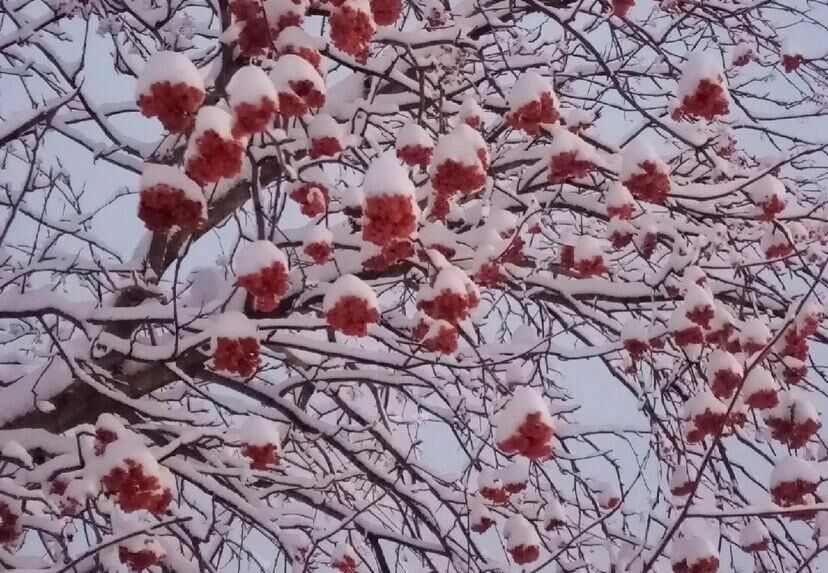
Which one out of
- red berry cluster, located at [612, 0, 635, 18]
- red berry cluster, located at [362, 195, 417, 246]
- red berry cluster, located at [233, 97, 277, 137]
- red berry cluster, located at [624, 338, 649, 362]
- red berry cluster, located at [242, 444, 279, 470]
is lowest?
red berry cluster, located at [242, 444, 279, 470]

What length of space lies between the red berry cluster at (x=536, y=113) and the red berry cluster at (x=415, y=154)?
355mm

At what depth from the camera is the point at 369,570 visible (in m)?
3.66

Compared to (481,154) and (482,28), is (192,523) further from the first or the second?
(482,28)

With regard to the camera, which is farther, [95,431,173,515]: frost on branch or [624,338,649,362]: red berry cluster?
[624,338,649,362]: red berry cluster

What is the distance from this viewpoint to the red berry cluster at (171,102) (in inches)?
67.1

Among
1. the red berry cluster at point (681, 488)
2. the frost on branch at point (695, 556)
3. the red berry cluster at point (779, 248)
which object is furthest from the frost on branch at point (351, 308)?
the red berry cluster at point (779, 248)

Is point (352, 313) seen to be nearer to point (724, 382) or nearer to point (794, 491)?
point (724, 382)

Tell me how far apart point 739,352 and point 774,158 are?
92 cm

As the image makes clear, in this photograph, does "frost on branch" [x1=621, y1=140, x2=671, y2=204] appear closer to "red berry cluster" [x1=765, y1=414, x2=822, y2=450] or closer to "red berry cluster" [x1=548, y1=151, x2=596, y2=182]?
"red berry cluster" [x1=548, y1=151, x2=596, y2=182]

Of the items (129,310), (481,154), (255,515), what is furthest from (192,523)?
(481,154)

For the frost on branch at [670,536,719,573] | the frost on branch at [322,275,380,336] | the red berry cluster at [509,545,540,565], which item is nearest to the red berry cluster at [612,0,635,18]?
the frost on branch at [322,275,380,336]

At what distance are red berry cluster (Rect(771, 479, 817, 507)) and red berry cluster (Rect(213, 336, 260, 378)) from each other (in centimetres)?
184

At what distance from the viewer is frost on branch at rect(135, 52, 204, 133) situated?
1704 mm

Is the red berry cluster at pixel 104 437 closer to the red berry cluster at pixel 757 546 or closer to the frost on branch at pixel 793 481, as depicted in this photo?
the frost on branch at pixel 793 481
